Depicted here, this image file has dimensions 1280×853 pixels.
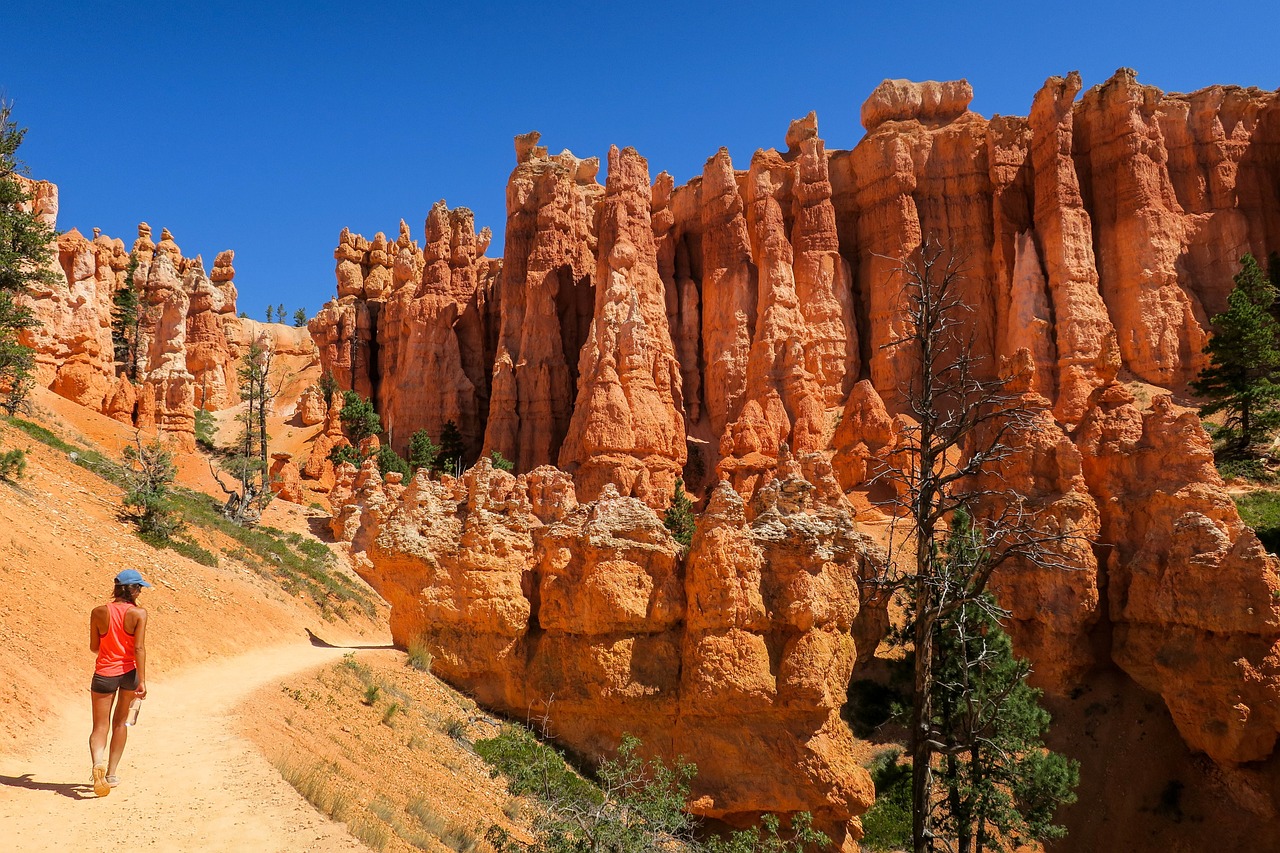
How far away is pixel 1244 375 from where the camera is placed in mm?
34594

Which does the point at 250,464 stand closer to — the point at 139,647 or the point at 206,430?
the point at 206,430

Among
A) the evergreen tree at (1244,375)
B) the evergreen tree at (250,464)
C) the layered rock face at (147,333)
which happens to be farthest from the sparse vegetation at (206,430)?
the evergreen tree at (1244,375)

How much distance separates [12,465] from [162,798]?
14.4 meters

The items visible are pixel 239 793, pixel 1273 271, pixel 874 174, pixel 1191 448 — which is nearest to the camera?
pixel 239 793

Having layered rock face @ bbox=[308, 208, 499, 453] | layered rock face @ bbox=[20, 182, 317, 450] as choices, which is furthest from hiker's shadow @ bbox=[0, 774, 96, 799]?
layered rock face @ bbox=[308, 208, 499, 453]

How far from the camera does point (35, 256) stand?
2270 cm

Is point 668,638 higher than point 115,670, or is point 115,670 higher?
point 115,670

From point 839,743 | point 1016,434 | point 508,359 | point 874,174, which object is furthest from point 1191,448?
point 508,359

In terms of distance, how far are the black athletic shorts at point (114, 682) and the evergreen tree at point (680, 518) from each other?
2348cm

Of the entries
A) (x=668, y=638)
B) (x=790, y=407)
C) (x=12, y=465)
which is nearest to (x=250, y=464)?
(x=12, y=465)

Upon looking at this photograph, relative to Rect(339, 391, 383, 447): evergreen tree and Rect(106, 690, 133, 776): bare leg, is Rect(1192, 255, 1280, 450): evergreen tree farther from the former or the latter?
Rect(339, 391, 383, 447): evergreen tree

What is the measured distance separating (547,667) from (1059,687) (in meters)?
→ 16.0

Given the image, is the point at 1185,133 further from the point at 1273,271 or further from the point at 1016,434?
the point at 1016,434

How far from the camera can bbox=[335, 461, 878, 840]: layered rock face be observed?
14.1 metres
